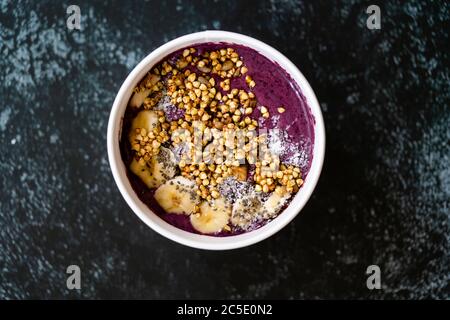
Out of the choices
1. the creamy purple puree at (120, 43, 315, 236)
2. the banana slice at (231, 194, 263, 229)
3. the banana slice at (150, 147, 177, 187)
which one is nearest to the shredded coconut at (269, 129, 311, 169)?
the creamy purple puree at (120, 43, 315, 236)

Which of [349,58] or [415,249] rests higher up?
[349,58]

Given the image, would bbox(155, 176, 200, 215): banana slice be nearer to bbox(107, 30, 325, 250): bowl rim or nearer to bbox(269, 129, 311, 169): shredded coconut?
bbox(107, 30, 325, 250): bowl rim

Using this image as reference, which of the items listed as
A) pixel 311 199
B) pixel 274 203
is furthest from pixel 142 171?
pixel 311 199

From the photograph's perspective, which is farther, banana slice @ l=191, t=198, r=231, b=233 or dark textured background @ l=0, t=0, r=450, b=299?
dark textured background @ l=0, t=0, r=450, b=299

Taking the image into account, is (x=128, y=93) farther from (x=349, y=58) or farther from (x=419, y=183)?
(x=419, y=183)

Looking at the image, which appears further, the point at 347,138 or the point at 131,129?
the point at 347,138

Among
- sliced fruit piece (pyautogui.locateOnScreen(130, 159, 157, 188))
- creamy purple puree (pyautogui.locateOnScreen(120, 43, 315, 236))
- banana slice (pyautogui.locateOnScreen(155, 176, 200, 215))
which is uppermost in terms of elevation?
creamy purple puree (pyautogui.locateOnScreen(120, 43, 315, 236))

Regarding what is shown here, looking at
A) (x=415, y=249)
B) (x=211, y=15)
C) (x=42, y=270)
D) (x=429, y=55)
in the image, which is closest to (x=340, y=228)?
(x=415, y=249)

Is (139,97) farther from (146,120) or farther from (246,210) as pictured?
(246,210)
